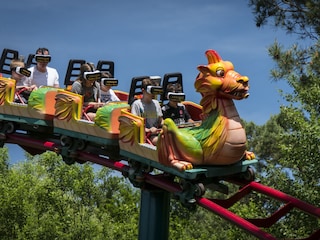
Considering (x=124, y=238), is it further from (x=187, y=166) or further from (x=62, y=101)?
(x=187, y=166)

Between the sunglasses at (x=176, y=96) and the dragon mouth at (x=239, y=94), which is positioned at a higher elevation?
the dragon mouth at (x=239, y=94)

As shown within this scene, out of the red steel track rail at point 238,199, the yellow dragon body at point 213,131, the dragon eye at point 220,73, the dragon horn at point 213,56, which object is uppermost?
the dragon horn at point 213,56

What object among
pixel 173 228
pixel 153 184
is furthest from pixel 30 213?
pixel 153 184

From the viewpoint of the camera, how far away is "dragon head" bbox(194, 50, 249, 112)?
6.48m

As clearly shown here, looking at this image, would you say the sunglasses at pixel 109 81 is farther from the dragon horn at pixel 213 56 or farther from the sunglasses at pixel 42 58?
the dragon horn at pixel 213 56

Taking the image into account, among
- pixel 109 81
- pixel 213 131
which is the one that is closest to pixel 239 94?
pixel 213 131

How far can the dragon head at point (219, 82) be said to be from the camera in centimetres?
648

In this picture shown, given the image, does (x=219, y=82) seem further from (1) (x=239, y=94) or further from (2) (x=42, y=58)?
(2) (x=42, y=58)

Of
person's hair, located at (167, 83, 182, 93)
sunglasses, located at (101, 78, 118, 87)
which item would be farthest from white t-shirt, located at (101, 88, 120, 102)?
person's hair, located at (167, 83, 182, 93)

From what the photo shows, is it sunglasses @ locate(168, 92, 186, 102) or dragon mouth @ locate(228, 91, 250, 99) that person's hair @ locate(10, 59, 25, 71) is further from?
dragon mouth @ locate(228, 91, 250, 99)

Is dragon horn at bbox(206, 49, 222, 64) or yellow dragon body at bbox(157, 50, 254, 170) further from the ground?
dragon horn at bbox(206, 49, 222, 64)

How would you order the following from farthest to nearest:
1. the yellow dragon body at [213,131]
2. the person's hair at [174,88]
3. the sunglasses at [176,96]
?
1. the person's hair at [174,88]
2. the sunglasses at [176,96]
3. the yellow dragon body at [213,131]

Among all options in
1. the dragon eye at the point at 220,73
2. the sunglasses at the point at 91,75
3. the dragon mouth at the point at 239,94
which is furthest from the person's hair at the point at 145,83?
the dragon mouth at the point at 239,94

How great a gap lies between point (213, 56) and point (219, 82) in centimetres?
33
